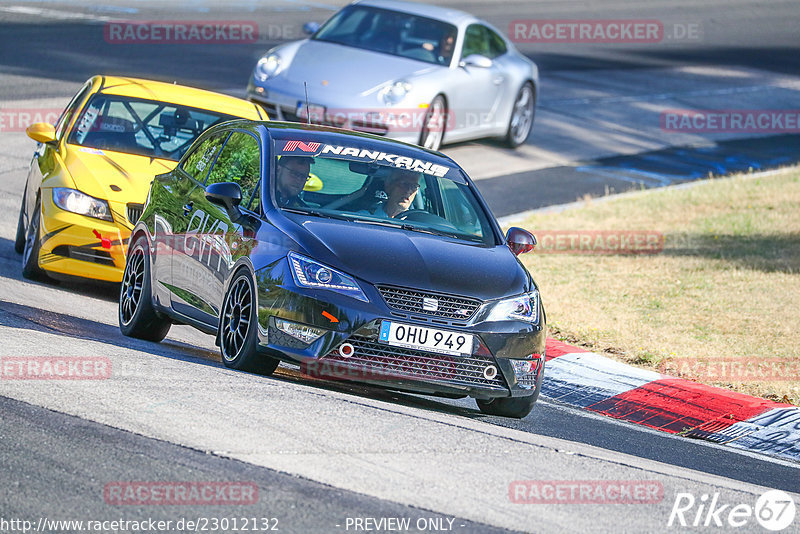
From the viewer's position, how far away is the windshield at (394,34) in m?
17.0

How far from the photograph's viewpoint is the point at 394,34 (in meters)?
17.2

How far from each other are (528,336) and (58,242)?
4277 mm

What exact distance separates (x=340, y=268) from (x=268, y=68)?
913cm

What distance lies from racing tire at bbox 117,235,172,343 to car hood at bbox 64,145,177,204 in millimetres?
984

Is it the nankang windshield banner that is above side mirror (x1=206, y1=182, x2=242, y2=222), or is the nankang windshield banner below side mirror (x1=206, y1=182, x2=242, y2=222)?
above

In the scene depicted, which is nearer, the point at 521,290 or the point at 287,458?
the point at 287,458

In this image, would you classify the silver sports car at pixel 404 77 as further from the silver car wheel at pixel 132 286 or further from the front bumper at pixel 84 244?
the silver car wheel at pixel 132 286

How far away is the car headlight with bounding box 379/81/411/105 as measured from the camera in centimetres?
1569

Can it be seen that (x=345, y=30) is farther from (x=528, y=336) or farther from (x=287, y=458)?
(x=287, y=458)

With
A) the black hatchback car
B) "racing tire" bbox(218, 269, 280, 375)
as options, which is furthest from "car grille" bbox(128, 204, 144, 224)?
"racing tire" bbox(218, 269, 280, 375)

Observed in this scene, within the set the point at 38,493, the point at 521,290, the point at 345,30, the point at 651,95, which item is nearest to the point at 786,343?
the point at 521,290

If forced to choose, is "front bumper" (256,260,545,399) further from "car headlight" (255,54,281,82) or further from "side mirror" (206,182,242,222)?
"car headlight" (255,54,281,82)

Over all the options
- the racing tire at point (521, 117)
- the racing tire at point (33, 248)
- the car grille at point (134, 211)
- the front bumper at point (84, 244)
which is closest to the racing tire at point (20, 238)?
the racing tire at point (33, 248)

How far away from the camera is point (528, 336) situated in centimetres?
767
